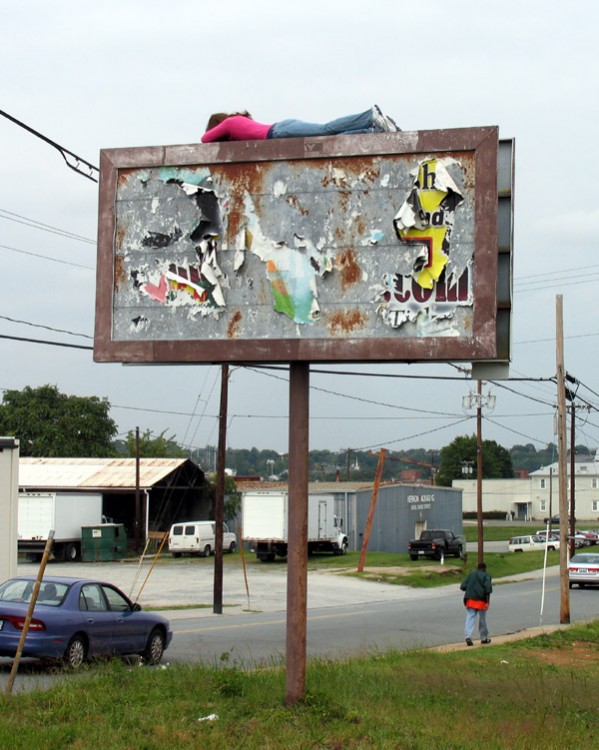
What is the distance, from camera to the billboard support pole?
10984mm

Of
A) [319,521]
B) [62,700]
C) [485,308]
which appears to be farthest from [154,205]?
[319,521]

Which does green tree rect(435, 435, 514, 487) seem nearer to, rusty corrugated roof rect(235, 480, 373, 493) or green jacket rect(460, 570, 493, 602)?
rusty corrugated roof rect(235, 480, 373, 493)

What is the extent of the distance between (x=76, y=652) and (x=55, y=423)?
8233cm

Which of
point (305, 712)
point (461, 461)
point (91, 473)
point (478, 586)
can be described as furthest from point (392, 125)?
point (461, 461)

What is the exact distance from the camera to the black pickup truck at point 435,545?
57656 mm

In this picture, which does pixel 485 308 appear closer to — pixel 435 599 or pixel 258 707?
pixel 258 707

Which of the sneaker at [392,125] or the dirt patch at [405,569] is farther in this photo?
the dirt patch at [405,569]

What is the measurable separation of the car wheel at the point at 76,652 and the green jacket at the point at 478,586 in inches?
344

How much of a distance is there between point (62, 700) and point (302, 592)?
8.35 ft

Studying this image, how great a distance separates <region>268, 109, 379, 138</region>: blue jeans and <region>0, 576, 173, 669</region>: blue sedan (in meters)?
7.61

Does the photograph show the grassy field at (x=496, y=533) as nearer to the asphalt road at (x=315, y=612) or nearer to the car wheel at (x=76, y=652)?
the asphalt road at (x=315, y=612)

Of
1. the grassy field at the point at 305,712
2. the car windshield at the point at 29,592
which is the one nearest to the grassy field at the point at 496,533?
the car windshield at the point at 29,592

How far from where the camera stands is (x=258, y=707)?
35.4ft

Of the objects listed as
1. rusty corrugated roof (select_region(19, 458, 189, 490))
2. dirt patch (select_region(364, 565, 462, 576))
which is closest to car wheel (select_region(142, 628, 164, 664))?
dirt patch (select_region(364, 565, 462, 576))
